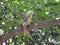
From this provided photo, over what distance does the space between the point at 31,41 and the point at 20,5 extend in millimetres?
782

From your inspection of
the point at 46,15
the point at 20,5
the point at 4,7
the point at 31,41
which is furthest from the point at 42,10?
the point at 31,41

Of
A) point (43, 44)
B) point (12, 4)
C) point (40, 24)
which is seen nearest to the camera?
point (40, 24)

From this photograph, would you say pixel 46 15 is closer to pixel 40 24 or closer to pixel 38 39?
pixel 38 39

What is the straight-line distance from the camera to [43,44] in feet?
12.5

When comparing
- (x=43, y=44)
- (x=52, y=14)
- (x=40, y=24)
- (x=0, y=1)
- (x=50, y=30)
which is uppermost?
(x=40, y=24)

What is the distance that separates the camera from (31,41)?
3.68m

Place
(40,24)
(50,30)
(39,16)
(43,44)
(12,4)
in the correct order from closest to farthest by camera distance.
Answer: (40,24) < (39,16) < (12,4) < (50,30) < (43,44)

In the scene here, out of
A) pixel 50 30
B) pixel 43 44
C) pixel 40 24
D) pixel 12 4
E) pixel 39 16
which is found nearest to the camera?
pixel 40 24

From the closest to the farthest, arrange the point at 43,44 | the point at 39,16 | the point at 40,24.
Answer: the point at 40,24, the point at 39,16, the point at 43,44

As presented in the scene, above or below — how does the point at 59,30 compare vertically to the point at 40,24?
below

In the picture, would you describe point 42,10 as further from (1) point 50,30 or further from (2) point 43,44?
(2) point 43,44

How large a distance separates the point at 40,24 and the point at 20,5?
1.50 metres

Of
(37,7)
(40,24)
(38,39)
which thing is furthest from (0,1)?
(40,24)

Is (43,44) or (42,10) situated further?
(43,44)
